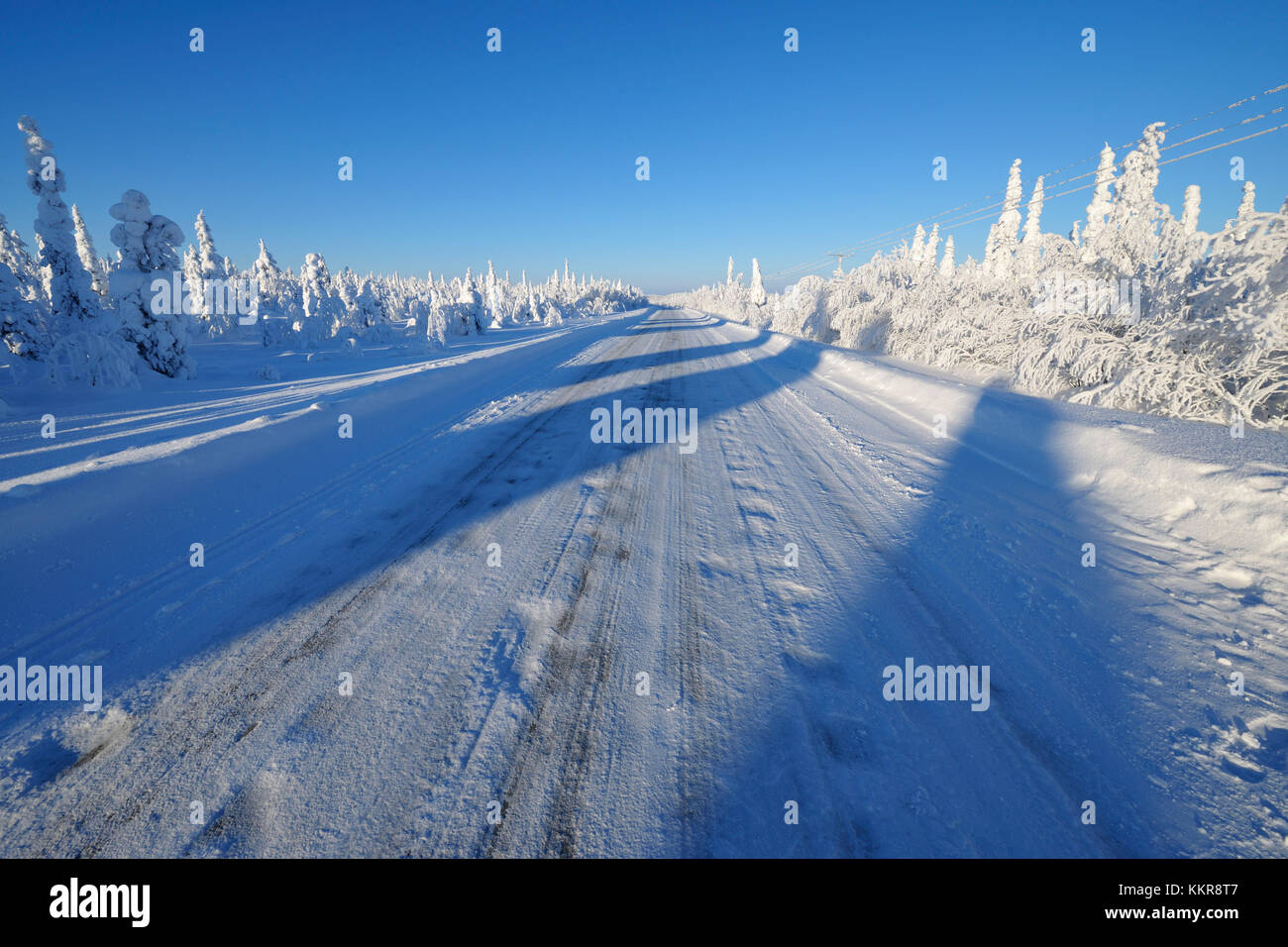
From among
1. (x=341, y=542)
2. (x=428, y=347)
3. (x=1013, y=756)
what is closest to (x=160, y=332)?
(x=428, y=347)

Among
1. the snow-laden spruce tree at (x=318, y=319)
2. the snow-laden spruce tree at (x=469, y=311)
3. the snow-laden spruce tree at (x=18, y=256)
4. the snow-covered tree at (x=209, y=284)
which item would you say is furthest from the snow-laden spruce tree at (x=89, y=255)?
the snow-laden spruce tree at (x=469, y=311)

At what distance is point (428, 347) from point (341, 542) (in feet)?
86.8

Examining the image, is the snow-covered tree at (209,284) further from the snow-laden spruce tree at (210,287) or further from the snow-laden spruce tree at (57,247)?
the snow-laden spruce tree at (57,247)

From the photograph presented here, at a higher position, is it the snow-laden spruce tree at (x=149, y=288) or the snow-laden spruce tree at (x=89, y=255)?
the snow-laden spruce tree at (x=89, y=255)

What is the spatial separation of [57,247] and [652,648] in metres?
29.2

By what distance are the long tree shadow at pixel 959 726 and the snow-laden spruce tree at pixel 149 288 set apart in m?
20.9

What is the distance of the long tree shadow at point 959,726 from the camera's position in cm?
194

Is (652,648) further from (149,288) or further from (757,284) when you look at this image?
(757,284)

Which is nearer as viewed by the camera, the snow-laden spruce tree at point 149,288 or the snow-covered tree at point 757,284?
the snow-laden spruce tree at point 149,288

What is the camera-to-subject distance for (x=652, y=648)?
3002mm

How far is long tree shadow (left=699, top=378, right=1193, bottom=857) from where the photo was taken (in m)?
1.94

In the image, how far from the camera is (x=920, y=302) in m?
17.0

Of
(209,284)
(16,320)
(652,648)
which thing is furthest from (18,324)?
(209,284)

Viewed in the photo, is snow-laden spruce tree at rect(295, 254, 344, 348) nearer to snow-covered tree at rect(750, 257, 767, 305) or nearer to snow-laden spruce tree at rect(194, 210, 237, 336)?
snow-laden spruce tree at rect(194, 210, 237, 336)
